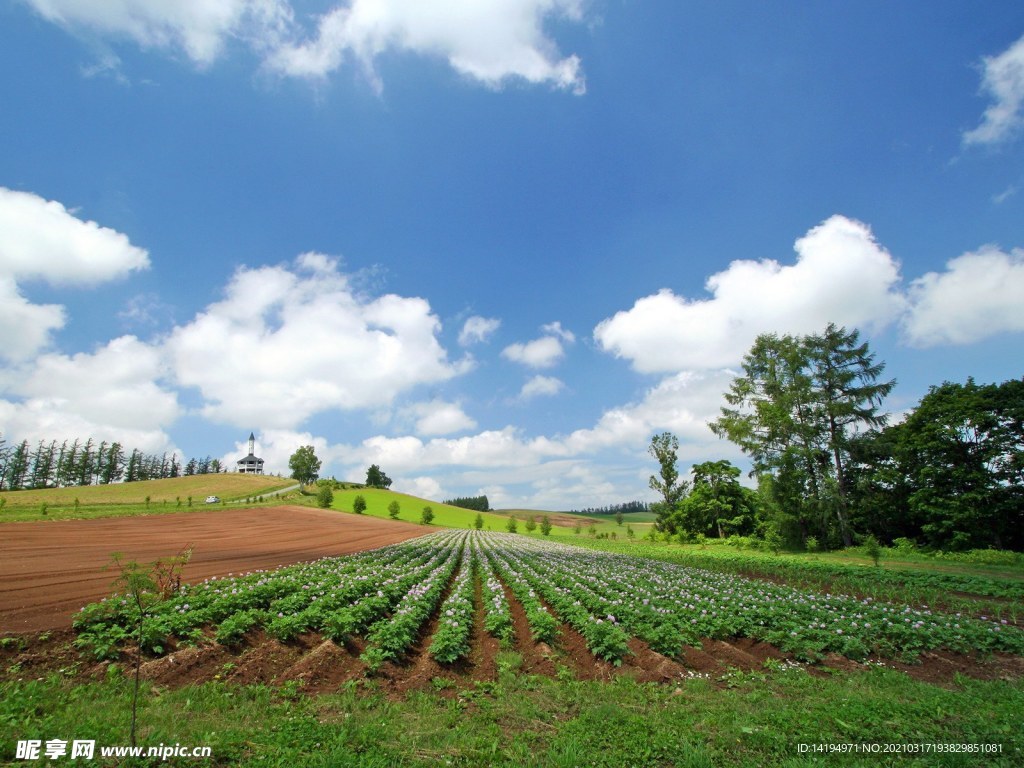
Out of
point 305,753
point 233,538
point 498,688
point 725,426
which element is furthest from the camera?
point 725,426

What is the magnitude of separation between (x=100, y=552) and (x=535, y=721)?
24.7 metres

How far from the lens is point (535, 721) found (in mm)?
6293

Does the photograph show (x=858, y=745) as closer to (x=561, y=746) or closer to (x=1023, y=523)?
(x=561, y=746)

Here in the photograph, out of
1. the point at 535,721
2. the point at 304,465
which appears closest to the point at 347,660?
the point at 535,721

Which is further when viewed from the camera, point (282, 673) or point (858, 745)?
point (282, 673)

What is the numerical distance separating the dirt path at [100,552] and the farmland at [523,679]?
2328mm

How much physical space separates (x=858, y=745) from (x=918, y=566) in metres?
27.4

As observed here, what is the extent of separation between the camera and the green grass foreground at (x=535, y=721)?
5.15 meters

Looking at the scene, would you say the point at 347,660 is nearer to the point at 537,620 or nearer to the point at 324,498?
the point at 537,620

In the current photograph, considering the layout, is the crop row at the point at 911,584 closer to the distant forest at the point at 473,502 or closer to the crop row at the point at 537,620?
the crop row at the point at 537,620

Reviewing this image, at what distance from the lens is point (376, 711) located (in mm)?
6379

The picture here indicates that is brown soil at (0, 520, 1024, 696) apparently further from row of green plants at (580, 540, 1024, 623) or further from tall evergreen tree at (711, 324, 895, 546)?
tall evergreen tree at (711, 324, 895, 546)

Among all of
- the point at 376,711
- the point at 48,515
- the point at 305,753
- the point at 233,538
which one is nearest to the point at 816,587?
the point at 376,711

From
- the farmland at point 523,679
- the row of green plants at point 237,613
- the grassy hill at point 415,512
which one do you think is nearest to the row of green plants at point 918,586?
the farmland at point 523,679
